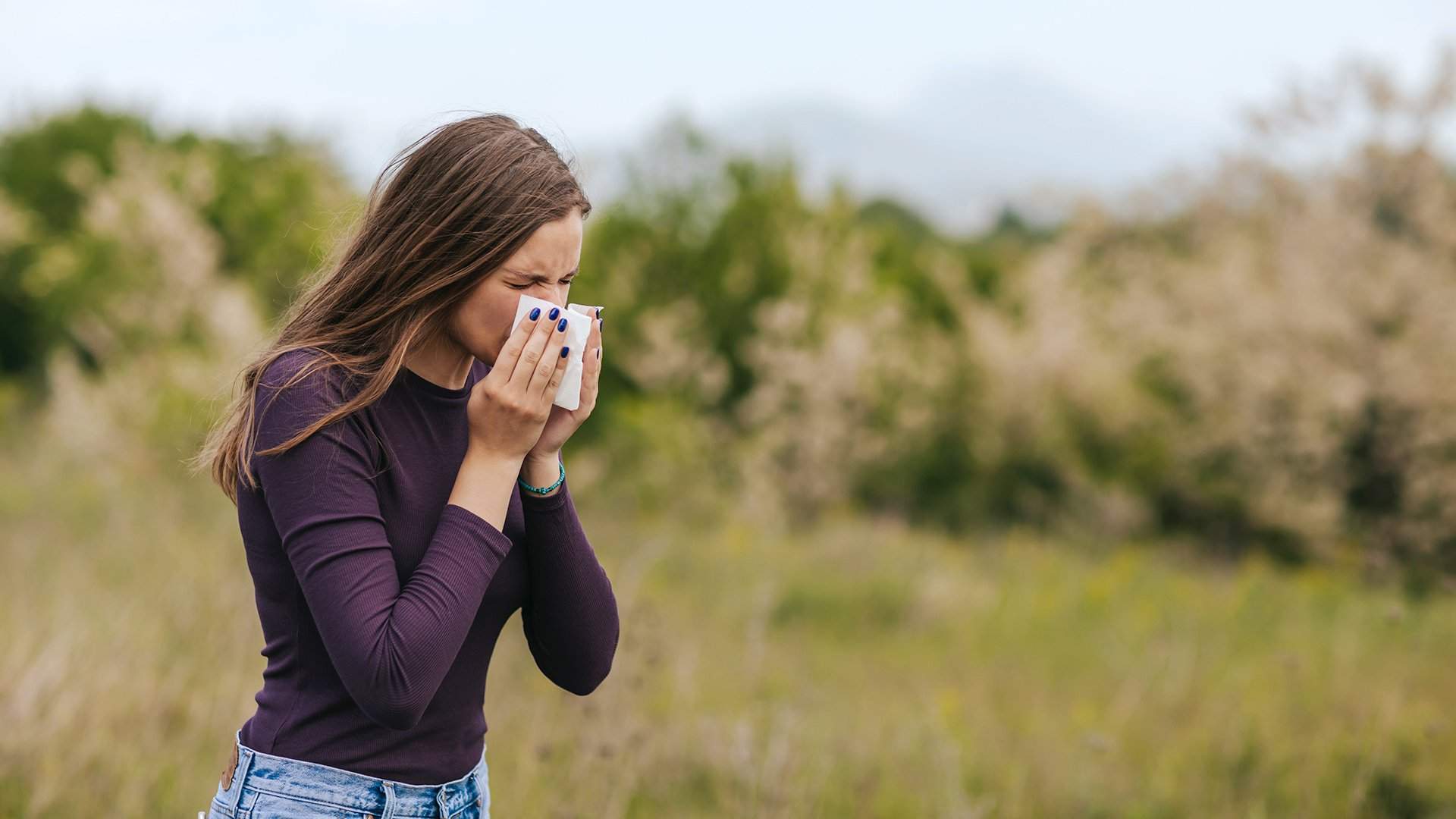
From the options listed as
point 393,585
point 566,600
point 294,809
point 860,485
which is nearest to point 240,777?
point 294,809

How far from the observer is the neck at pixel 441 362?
1.68 m

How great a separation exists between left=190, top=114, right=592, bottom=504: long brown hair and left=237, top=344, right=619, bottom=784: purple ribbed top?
5 centimetres

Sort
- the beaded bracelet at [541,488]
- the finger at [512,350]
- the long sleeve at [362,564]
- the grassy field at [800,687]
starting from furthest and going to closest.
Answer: the grassy field at [800,687]
the beaded bracelet at [541,488]
the finger at [512,350]
the long sleeve at [362,564]

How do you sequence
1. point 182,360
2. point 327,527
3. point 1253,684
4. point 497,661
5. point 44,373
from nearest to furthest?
1. point 327,527
2. point 497,661
3. point 1253,684
4. point 182,360
5. point 44,373

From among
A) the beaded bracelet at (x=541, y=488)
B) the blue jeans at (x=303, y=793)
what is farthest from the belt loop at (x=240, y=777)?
the beaded bracelet at (x=541, y=488)

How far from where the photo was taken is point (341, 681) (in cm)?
156

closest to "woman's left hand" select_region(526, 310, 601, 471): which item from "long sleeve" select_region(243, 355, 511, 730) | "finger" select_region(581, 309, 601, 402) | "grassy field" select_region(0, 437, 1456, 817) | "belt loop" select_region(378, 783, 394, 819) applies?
"finger" select_region(581, 309, 601, 402)

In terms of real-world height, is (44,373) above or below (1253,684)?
below

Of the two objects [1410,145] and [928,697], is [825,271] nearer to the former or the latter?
[1410,145]

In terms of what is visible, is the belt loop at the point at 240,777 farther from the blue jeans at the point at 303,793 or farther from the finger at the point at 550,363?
the finger at the point at 550,363

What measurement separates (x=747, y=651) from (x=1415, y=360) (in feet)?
32.4

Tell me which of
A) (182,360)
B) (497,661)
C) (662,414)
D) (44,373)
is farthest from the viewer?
(44,373)

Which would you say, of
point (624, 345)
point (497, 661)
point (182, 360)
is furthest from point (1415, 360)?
point (182, 360)

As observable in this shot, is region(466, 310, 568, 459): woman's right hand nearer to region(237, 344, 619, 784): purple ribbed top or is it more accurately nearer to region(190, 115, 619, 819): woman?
region(190, 115, 619, 819): woman
